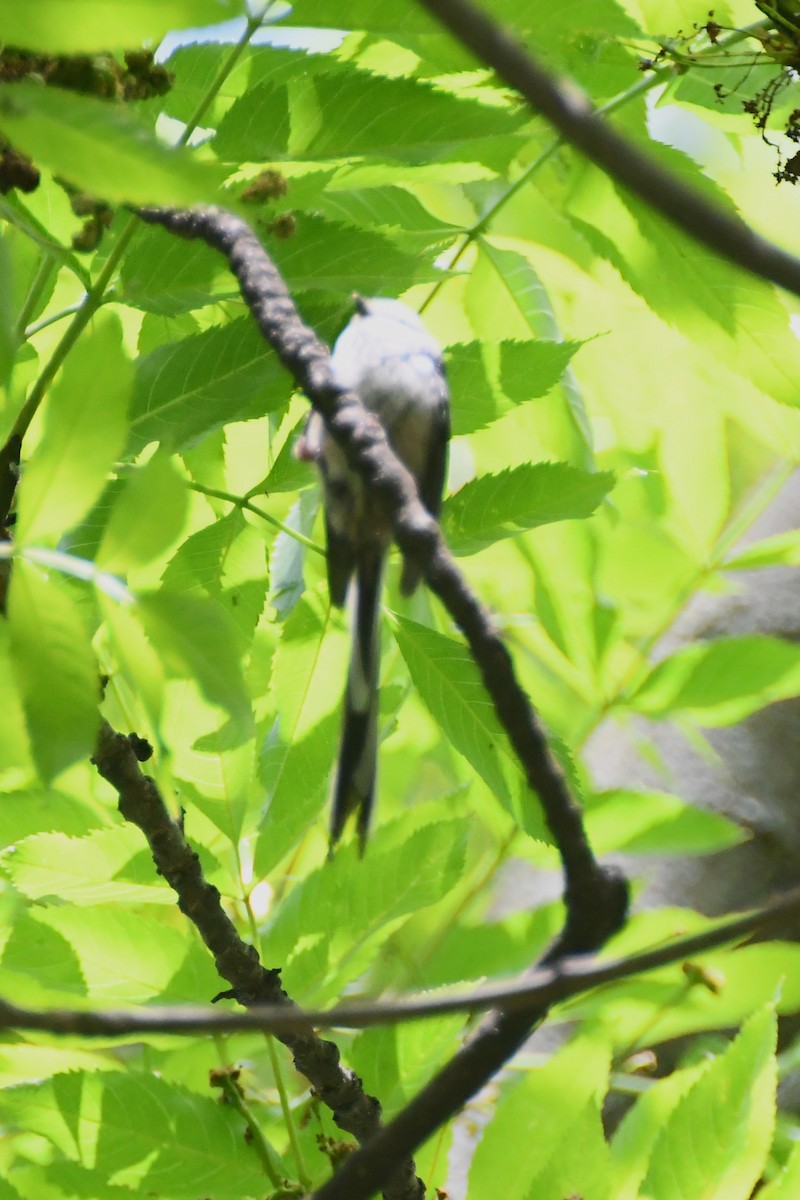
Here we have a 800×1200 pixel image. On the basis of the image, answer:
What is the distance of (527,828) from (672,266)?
23.6 inches

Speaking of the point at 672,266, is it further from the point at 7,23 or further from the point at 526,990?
the point at 526,990

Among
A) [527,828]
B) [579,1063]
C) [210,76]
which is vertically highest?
[210,76]

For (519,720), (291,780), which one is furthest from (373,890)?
(519,720)

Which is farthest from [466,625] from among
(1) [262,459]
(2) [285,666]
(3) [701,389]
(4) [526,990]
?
(3) [701,389]

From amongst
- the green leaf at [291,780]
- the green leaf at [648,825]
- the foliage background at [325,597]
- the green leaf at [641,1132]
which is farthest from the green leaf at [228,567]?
the green leaf at [641,1132]

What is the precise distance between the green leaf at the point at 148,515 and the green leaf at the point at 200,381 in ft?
0.97

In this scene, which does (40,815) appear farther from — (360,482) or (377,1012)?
(377,1012)

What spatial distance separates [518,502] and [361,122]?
1.20 feet

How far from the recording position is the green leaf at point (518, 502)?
1.10 m

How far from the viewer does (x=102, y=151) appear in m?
0.54

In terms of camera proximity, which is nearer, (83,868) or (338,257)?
(338,257)

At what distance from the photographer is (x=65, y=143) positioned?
21.7 inches

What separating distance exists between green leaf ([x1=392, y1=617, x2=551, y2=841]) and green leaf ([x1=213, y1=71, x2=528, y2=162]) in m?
0.41

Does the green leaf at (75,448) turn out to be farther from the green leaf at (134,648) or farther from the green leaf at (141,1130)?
the green leaf at (141,1130)
